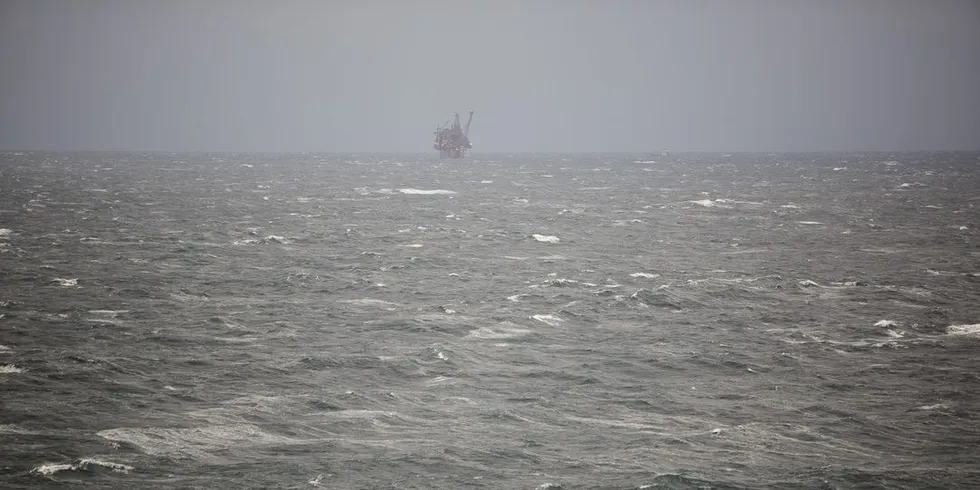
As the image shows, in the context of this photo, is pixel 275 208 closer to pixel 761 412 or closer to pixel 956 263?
pixel 956 263

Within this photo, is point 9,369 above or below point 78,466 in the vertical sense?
above

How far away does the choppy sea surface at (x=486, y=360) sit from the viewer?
87.9 feet

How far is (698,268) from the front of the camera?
6378 cm

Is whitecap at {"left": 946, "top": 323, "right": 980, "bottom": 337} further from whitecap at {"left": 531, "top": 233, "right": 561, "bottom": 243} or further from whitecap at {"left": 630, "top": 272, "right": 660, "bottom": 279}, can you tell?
whitecap at {"left": 531, "top": 233, "right": 561, "bottom": 243}

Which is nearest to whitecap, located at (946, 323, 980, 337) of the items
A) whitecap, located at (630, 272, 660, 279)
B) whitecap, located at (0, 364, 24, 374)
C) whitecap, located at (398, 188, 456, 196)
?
whitecap, located at (630, 272, 660, 279)

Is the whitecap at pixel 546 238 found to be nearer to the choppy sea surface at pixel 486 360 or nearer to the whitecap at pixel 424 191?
the choppy sea surface at pixel 486 360

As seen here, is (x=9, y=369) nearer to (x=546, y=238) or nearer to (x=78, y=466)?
(x=78, y=466)

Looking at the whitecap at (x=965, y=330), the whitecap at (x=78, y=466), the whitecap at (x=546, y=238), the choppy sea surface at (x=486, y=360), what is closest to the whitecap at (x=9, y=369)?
the choppy sea surface at (x=486, y=360)

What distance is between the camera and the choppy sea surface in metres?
26.8

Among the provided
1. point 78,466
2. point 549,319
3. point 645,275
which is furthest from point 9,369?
point 645,275

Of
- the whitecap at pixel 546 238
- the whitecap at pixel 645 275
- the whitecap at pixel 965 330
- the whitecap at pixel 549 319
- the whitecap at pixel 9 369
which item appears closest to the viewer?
the whitecap at pixel 9 369

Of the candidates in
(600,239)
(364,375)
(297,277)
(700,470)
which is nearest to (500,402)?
(364,375)

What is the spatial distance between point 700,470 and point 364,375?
14194 millimetres

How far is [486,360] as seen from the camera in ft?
127
